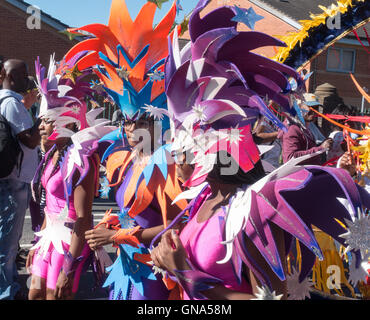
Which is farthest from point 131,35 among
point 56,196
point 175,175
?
point 56,196

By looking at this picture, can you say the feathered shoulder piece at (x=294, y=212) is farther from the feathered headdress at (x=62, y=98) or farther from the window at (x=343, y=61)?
the window at (x=343, y=61)

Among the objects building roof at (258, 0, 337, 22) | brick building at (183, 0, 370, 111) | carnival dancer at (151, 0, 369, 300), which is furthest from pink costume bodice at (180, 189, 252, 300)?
building roof at (258, 0, 337, 22)

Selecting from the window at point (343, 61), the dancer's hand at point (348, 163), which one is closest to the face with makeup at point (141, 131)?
the dancer's hand at point (348, 163)

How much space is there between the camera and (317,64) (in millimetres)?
21484

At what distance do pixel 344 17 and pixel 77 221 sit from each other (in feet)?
7.43

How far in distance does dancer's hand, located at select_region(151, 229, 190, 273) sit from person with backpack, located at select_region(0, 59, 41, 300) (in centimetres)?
216

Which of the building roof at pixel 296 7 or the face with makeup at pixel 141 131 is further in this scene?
the building roof at pixel 296 7

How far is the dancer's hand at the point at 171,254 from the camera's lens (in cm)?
154

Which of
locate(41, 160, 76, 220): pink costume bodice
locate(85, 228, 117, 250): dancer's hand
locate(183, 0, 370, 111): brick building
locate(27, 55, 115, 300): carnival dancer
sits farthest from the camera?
locate(183, 0, 370, 111): brick building

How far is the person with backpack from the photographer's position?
11.1ft

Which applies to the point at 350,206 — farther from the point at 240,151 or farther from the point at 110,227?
the point at 110,227

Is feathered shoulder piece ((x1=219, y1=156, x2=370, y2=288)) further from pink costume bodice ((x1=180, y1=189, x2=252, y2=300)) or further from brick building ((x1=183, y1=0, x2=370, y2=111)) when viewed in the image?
brick building ((x1=183, y1=0, x2=370, y2=111))

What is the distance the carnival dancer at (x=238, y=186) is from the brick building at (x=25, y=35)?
1536cm
